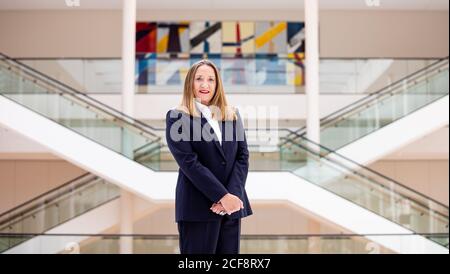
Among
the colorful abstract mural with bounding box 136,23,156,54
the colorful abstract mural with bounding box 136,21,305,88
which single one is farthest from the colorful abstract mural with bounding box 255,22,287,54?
the colorful abstract mural with bounding box 136,23,156,54

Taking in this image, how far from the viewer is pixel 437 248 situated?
34.0ft

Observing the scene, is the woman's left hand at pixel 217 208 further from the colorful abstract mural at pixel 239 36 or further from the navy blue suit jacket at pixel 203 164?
the colorful abstract mural at pixel 239 36

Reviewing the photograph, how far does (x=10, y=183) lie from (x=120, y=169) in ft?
17.5

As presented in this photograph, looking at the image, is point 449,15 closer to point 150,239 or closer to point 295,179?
point 295,179

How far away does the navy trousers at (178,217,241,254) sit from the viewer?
3.19 meters

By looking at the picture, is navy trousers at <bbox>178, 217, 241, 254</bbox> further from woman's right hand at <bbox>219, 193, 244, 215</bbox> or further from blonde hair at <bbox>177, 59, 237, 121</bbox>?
blonde hair at <bbox>177, 59, 237, 121</bbox>

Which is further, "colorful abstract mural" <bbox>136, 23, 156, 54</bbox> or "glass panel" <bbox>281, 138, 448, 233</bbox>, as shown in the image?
"colorful abstract mural" <bbox>136, 23, 156, 54</bbox>

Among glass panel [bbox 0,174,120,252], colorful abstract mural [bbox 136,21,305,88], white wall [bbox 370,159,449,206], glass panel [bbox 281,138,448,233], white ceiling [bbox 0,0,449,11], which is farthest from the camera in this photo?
colorful abstract mural [bbox 136,21,305,88]

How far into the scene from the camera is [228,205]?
3146 millimetres

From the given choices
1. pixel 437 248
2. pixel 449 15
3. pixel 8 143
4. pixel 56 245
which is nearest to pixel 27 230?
pixel 8 143

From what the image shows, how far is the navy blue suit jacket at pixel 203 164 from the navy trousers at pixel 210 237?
0.13ft

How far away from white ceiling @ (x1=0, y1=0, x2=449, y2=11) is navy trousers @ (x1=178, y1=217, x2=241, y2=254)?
12696mm

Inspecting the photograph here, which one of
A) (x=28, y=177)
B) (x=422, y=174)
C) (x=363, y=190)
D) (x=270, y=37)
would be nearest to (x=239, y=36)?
(x=270, y=37)
